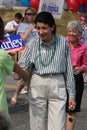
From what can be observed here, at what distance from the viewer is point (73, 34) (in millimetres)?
5348

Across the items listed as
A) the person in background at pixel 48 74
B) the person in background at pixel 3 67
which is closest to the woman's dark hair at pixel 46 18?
the person in background at pixel 48 74

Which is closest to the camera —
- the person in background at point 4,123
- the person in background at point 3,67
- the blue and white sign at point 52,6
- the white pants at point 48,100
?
the person in background at point 4,123

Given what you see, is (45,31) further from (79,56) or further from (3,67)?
(79,56)

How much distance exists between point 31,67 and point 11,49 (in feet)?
4.42

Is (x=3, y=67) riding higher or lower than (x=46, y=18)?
lower

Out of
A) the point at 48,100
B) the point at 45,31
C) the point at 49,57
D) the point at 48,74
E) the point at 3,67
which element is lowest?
the point at 48,100

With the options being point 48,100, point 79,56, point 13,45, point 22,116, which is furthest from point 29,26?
point 48,100

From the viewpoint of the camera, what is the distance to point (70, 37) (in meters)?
5.41

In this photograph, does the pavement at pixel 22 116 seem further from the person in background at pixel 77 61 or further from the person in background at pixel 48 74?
the person in background at pixel 48 74

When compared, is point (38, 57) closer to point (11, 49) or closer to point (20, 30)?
point (11, 49)

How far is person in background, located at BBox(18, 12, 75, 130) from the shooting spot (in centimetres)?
454

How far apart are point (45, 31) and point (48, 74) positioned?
410 mm

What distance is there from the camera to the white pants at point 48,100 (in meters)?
4.61

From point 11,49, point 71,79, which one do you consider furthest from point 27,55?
point 11,49
